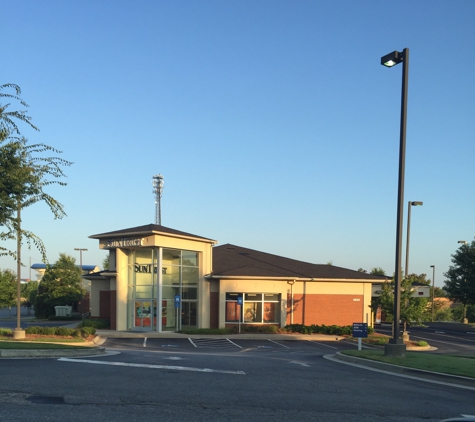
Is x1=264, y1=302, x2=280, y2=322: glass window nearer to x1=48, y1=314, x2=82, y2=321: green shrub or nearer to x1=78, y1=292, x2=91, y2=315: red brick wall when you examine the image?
x1=48, y1=314, x2=82, y2=321: green shrub

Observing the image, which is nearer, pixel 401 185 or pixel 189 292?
pixel 401 185

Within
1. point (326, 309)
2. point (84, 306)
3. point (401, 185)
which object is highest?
point (401, 185)

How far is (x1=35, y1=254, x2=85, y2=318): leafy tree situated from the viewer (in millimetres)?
58500

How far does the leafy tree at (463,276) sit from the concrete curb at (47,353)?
4475 centimetres

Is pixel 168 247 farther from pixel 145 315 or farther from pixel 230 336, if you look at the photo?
pixel 230 336

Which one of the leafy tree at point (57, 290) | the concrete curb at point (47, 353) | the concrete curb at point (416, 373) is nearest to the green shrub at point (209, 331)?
the concrete curb at point (47, 353)

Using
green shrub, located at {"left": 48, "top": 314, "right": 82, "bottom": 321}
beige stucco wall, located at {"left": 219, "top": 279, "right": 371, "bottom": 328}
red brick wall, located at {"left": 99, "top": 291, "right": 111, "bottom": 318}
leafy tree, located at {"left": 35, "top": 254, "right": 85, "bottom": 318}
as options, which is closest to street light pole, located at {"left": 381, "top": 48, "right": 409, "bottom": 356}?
beige stucco wall, located at {"left": 219, "top": 279, "right": 371, "bottom": 328}

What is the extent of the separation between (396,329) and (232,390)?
8.53 metres

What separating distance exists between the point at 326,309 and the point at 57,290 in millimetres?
31479

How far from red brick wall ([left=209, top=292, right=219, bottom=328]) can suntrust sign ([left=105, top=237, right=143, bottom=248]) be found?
678 cm

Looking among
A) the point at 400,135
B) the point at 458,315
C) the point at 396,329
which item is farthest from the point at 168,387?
the point at 458,315

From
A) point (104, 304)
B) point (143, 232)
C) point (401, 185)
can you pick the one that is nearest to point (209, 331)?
point (143, 232)

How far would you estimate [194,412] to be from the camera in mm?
8328

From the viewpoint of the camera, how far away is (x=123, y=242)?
3606 cm
